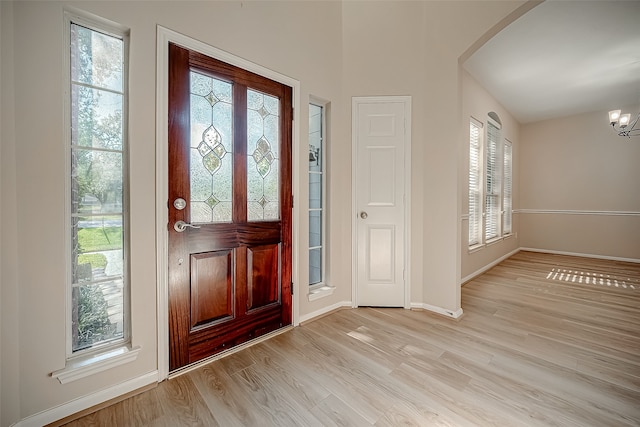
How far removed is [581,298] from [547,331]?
135 centimetres

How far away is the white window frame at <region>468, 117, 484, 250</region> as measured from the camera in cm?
401

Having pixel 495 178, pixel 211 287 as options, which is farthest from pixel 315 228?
pixel 495 178

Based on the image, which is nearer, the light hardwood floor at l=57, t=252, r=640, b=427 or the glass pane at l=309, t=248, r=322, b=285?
the light hardwood floor at l=57, t=252, r=640, b=427

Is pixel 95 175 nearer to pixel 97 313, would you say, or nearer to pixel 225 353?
pixel 97 313

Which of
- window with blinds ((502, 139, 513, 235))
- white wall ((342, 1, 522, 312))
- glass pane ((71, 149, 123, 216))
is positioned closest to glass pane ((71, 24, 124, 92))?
glass pane ((71, 149, 123, 216))

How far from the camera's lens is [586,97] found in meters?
4.50

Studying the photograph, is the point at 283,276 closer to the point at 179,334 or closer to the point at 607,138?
the point at 179,334

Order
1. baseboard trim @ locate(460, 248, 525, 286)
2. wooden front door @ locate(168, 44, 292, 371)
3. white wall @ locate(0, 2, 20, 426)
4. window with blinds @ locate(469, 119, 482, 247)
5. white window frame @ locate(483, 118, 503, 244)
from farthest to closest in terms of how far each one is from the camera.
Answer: white window frame @ locate(483, 118, 503, 244) → window with blinds @ locate(469, 119, 482, 247) → baseboard trim @ locate(460, 248, 525, 286) → wooden front door @ locate(168, 44, 292, 371) → white wall @ locate(0, 2, 20, 426)

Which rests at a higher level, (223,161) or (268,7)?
(268,7)

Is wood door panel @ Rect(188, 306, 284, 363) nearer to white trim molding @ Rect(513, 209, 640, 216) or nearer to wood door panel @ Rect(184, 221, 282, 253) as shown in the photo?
wood door panel @ Rect(184, 221, 282, 253)

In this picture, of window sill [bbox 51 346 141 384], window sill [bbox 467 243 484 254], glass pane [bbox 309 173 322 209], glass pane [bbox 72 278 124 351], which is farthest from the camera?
window sill [bbox 467 243 484 254]

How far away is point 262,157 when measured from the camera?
218 centimetres

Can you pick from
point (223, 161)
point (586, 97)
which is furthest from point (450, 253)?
point (586, 97)

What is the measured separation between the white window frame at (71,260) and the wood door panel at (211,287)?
0.37 meters
